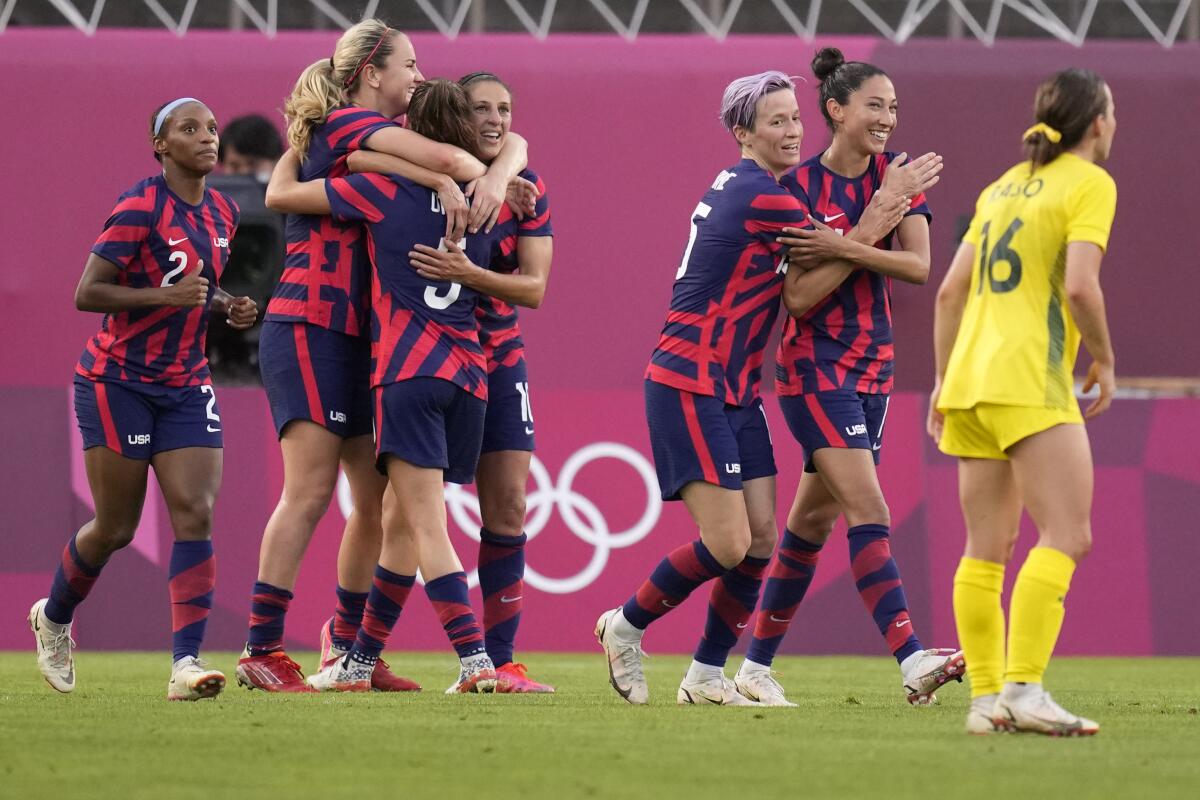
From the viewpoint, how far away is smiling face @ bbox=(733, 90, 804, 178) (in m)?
6.20

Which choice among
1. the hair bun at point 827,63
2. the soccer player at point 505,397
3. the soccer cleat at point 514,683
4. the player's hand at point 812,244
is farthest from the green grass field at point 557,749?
the hair bun at point 827,63

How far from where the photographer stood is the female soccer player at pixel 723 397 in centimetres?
602

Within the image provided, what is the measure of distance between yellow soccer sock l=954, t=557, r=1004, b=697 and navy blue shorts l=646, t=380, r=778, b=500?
1111 millimetres

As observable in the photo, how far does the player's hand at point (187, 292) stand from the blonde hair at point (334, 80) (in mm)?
610

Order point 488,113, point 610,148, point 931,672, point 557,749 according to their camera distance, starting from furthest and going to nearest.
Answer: point 610,148 → point 488,113 → point 931,672 → point 557,749

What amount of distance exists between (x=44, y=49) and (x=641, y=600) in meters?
9.74

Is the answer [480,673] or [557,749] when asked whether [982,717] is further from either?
[480,673]

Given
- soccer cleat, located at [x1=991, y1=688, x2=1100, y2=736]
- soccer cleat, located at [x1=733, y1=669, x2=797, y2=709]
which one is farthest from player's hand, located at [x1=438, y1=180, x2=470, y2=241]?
soccer cleat, located at [x1=991, y1=688, x2=1100, y2=736]

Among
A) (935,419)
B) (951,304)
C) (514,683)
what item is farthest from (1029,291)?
(514,683)

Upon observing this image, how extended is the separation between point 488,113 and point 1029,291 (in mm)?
2324

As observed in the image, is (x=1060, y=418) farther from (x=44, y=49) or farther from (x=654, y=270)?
(x=44, y=49)

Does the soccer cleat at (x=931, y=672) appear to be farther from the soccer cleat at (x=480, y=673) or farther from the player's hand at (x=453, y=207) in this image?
the player's hand at (x=453, y=207)

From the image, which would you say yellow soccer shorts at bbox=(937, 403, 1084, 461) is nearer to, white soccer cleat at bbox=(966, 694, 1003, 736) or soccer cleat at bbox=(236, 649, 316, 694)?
white soccer cleat at bbox=(966, 694, 1003, 736)

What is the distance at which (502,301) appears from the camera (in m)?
6.66
